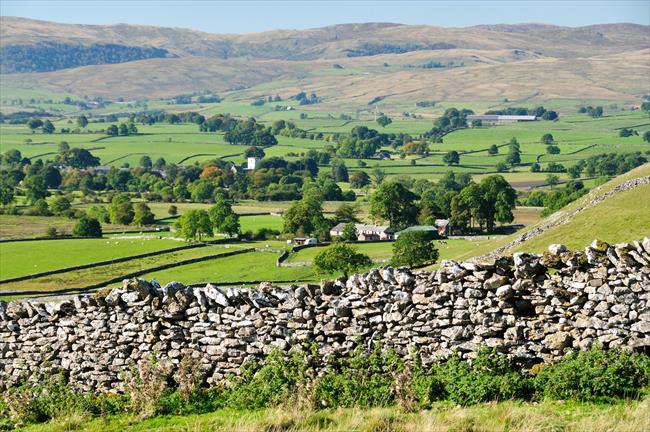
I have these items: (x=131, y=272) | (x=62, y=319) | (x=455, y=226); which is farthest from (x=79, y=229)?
(x=62, y=319)

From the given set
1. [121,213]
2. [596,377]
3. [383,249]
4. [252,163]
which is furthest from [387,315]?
[252,163]

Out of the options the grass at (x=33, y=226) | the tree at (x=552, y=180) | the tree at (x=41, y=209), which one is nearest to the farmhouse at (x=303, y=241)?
the grass at (x=33, y=226)

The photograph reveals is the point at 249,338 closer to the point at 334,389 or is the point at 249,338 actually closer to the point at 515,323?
the point at 334,389

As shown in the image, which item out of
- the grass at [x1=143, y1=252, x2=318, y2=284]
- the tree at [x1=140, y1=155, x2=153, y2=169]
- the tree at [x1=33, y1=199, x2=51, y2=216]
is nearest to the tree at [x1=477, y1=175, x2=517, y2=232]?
the grass at [x1=143, y1=252, x2=318, y2=284]

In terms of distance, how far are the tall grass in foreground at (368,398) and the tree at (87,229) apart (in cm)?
9233

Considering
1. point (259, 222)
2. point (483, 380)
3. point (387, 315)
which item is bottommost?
point (259, 222)

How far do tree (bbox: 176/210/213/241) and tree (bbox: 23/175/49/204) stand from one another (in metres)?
42.0

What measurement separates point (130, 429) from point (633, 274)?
687cm

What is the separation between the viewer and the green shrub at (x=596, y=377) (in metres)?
12.7

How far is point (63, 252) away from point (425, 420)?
80.7 meters

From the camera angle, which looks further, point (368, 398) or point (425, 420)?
point (368, 398)

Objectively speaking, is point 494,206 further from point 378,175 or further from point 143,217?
point 378,175

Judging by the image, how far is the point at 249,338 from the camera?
1430 centimetres

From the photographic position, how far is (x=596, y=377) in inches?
501
